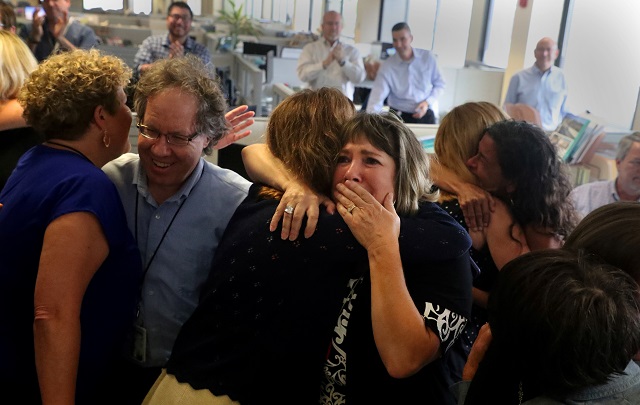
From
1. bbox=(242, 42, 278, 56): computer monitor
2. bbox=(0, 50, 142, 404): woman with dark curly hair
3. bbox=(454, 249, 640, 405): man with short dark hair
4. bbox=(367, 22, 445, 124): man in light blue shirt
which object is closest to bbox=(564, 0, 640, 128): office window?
bbox=(367, 22, 445, 124): man in light blue shirt

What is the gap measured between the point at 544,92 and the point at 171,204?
5.40 m

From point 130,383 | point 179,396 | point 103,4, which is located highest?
point 103,4

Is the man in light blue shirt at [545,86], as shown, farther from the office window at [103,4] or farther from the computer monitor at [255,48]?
the office window at [103,4]

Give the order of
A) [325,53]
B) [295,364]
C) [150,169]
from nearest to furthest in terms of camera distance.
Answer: [295,364] < [150,169] < [325,53]

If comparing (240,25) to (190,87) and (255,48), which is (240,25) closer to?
(255,48)

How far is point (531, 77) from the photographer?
610 cm

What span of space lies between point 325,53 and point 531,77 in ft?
6.94

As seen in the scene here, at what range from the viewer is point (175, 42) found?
5395 millimetres

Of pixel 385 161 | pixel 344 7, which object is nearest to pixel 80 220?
pixel 385 161

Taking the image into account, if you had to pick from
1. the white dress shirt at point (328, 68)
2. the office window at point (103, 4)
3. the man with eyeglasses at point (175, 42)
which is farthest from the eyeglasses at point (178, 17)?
the office window at point (103, 4)

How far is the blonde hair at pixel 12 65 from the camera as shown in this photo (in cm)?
208

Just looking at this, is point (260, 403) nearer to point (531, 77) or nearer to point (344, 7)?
point (531, 77)

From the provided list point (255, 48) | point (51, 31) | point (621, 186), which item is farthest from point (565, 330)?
point (255, 48)

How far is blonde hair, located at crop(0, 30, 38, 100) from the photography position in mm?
2080
